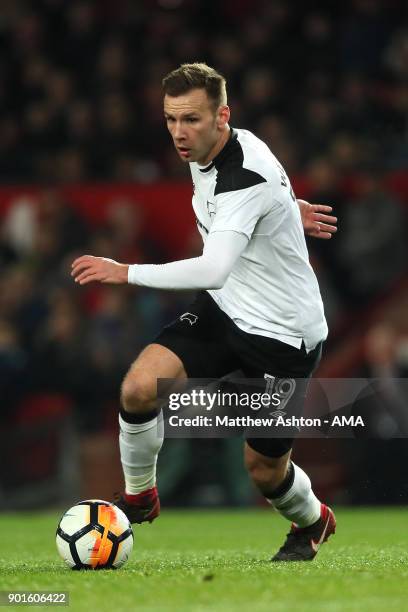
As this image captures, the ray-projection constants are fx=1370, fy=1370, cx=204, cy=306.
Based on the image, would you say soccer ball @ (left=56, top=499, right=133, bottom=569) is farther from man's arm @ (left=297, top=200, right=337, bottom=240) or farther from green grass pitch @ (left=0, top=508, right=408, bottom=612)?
man's arm @ (left=297, top=200, right=337, bottom=240)

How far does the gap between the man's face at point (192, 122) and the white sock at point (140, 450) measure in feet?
4.21

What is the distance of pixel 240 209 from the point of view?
618 centimetres

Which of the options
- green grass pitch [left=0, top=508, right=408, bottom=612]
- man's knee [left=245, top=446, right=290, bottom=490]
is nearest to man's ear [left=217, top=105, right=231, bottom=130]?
man's knee [left=245, top=446, right=290, bottom=490]

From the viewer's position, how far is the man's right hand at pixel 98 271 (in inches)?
232

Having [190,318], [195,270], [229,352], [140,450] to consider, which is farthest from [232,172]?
[140,450]

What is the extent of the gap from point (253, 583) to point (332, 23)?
10740mm

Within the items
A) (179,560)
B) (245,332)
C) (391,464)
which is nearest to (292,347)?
(245,332)

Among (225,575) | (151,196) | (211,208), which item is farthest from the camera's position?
(151,196)

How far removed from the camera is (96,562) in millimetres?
6141

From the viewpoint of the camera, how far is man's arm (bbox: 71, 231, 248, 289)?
6.02 m

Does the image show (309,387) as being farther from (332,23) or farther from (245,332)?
(332,23)

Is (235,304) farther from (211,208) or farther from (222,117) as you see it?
(222,117)

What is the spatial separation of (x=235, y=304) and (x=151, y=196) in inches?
285

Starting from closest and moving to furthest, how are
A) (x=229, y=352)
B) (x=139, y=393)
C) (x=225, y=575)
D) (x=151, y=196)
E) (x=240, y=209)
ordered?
(x=225, y=575)
(x=240, y=209)
(x=139, y=393)
(x=229, y=352)
(x=151, y=196)
